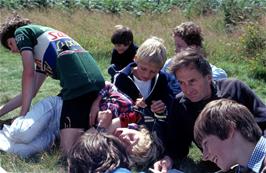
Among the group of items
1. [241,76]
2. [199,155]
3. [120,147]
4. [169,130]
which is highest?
[120,147]

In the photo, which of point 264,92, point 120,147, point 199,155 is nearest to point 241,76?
point 264,92

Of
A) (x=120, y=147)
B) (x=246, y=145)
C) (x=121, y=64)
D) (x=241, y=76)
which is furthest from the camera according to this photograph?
(x=241, y=76)

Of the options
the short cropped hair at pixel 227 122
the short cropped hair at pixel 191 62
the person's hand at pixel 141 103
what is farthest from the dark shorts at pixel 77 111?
the short cropped hair at pixel 227 122

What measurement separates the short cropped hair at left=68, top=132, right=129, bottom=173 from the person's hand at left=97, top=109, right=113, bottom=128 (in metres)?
2.11

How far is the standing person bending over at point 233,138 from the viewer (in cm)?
220

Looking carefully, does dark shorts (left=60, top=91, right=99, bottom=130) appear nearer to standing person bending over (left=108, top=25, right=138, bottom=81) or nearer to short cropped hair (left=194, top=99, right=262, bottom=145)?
standing person bending over (left=108, top=25, right=138, bottom=81)

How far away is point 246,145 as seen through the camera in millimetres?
2240

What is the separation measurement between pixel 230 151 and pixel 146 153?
7.28 feet

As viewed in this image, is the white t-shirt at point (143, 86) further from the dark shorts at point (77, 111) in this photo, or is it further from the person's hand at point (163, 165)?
the person's hand at point (163, 165)

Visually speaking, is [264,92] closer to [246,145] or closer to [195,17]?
[246,145]

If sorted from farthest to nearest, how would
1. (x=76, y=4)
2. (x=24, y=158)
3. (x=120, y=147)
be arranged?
(x=76, y=4) < (x=24, y=158) < (x=120, y=147)

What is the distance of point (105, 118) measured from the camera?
4.68 metres

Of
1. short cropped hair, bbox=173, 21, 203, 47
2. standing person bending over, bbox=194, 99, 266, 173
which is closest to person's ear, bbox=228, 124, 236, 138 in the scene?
standing person bending over, bbox=194, 99, 266, 173

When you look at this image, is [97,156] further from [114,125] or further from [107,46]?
[107,46]
